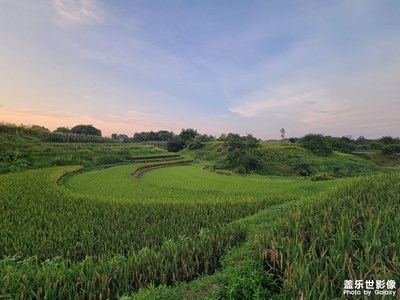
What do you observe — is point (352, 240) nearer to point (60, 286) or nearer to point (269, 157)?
point (60, 286)

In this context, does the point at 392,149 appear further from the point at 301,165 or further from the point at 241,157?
the point at 241,157

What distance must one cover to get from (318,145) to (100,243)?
33166 mm

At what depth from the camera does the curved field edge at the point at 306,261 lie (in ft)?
9.23

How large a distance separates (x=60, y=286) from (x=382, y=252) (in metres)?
4.32

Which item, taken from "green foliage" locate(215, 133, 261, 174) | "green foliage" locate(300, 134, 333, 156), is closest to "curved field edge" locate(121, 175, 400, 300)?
"green foliage" locate(215, 133, 261, 174)

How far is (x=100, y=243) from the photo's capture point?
5.54 meters

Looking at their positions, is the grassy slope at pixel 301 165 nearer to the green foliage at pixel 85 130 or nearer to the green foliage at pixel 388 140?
the green foliage at pixel 388 140

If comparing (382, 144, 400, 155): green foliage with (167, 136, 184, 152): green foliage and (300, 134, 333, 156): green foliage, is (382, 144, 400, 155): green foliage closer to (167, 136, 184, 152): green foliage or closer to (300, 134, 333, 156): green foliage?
(300, 134, 333, 156): green foliage

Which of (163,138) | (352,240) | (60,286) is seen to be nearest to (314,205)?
(352,240)

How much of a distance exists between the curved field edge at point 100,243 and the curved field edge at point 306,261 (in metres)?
0.50

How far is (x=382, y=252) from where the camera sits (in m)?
3.21

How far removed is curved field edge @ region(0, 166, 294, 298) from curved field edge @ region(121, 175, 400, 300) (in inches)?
19.6

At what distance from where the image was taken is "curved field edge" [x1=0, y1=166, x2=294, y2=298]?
346 centimetres

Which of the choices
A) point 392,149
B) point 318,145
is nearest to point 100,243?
point 318,145
